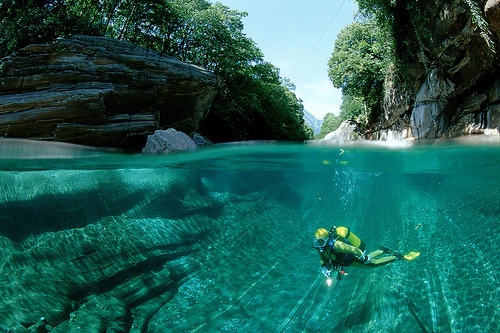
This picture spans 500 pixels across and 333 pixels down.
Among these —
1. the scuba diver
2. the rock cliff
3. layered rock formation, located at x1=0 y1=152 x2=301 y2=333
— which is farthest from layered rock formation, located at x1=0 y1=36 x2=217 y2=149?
the scuba diver

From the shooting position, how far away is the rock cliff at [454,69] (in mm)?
10320

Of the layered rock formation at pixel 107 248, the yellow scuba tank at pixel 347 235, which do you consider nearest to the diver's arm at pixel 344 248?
the yellow scuba tank at pixel 347 235

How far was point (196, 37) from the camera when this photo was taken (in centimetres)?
1962

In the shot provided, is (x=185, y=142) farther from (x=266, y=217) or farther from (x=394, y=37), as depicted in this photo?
(x=394, y=37)

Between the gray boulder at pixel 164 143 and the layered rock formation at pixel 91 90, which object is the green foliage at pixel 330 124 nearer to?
the layered rock formation at pixel 91 90

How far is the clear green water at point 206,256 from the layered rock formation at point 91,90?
1.35m

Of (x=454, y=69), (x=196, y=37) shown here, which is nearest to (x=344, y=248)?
(x=454, y=69)

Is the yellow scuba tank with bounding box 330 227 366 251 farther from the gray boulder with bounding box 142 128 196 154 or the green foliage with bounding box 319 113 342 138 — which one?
the green foliage with bounding box 319 113 342 138

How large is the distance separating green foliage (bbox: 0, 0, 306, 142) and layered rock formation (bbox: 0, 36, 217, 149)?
1369 millimetres

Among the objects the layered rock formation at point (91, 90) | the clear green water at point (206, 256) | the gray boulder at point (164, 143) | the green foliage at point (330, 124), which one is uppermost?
the green foliage at point (330, 124)

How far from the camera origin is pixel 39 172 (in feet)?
29.3

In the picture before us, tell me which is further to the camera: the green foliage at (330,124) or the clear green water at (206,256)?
the green foliage at (330,124)

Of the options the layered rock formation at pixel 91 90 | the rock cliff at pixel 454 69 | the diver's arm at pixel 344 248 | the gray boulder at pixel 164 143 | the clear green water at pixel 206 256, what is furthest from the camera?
the gray boulder at pixel 164 143

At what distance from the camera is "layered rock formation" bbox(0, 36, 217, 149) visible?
11.5 meters
